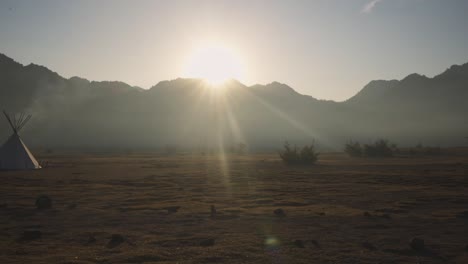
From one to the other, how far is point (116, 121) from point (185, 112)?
18324 mm

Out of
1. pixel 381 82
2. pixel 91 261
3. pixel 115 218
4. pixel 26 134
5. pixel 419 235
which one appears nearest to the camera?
pixel 91 261

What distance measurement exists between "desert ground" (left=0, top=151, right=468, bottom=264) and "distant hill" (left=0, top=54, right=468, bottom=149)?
79017 millimetres

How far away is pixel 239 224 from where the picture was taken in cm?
848

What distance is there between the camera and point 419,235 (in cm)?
734

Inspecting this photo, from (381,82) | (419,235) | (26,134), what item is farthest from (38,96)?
(419,235)

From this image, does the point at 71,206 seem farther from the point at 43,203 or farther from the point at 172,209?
the point at 172,209

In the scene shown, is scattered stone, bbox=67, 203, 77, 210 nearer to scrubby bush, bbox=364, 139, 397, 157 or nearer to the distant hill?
scrubby bush, bbox=364, 139, 397, 157

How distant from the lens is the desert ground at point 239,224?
246 inches

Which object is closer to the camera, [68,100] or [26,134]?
[26,134]

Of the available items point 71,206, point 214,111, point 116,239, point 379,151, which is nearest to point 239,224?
point 116,239

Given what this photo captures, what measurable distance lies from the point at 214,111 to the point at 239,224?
10728 centimetres

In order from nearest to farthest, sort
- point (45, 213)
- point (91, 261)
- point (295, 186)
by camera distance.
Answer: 1. point (91, 261)
2. point (45, 213)
3. point (295, 186)

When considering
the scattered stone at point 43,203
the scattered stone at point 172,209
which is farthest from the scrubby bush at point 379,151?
the scattered stone at point 43,203

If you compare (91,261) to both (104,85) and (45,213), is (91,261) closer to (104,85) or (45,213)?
(45,213)
